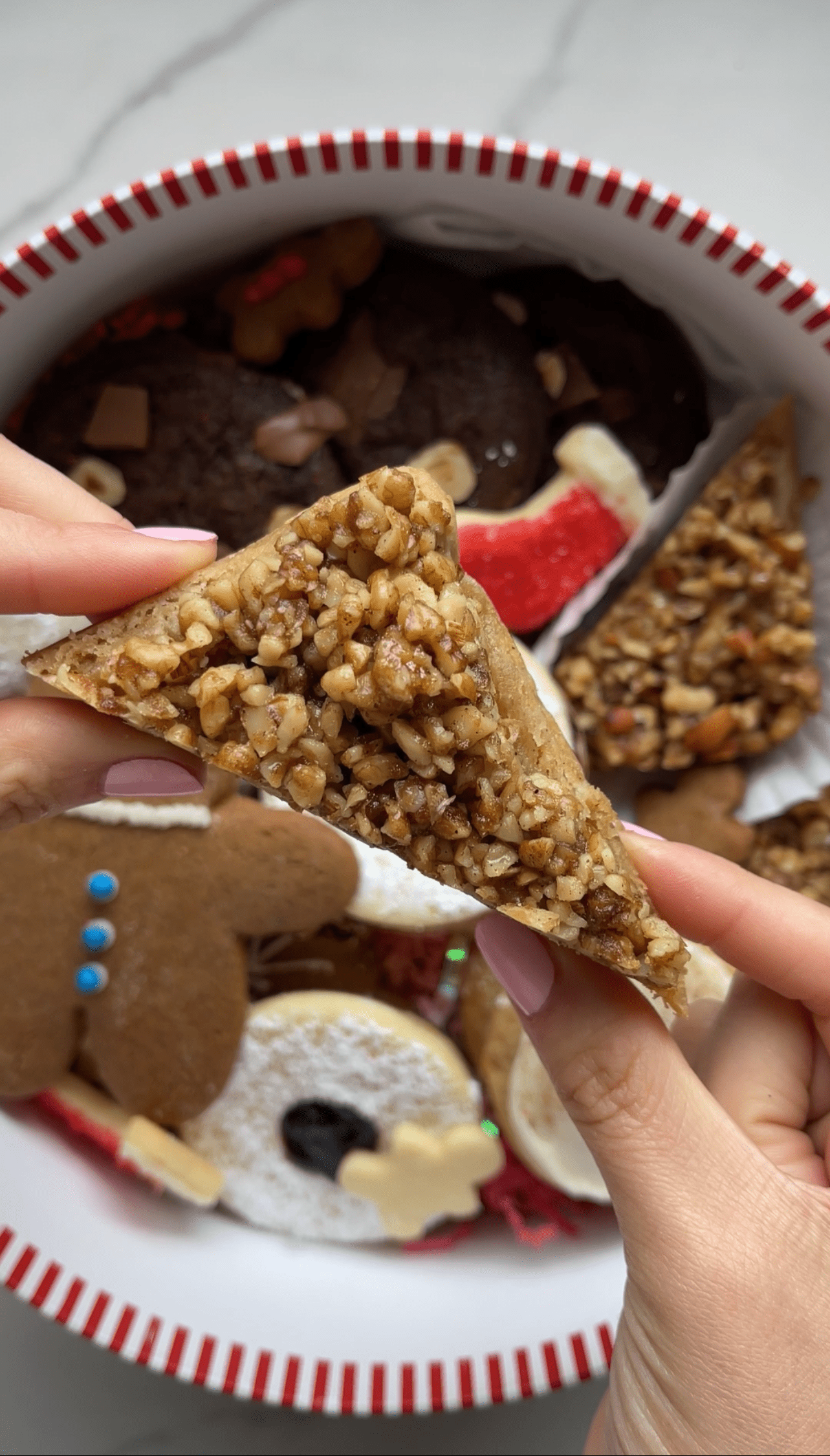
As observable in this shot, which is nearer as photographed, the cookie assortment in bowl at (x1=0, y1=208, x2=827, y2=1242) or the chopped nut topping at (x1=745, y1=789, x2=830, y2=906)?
the cookie assortment in bowl at (x1=0, y1=208, x2=827, y2=1242)

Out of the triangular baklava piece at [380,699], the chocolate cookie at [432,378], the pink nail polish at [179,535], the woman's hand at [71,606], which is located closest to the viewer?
the triangular baklava piece at [380,699]

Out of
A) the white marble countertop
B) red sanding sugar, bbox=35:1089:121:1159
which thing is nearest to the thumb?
red sanding sugar, bbox=35:1089:121:1159

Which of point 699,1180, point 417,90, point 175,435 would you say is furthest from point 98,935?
point 417,90

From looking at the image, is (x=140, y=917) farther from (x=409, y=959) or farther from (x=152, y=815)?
(x=409, y=959)

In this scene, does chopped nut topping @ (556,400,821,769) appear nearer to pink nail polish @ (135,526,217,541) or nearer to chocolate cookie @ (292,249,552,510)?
chocolate cookie @ (292,249,552,510)

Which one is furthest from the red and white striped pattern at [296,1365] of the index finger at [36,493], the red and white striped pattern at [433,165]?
the red and white striped pattern at [433,165]

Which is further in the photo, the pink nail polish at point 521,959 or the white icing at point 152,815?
the white icing at point 152,815

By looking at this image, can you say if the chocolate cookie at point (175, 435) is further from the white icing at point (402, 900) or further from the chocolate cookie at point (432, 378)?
the white icing at point (402, 900)
